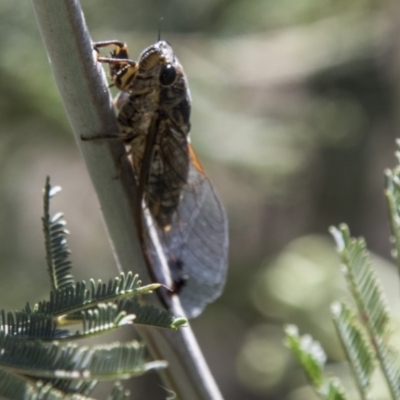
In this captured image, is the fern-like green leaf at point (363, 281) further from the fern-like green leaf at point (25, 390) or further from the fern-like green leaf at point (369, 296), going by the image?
the fern-like green leaf at point (25, 390)

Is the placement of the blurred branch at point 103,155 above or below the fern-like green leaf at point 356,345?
above

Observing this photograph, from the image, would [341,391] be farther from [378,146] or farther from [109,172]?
[378,146]

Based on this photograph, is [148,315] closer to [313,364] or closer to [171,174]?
[313,364]

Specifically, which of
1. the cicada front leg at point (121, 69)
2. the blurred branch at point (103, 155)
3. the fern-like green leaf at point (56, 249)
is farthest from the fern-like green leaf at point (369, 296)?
the cicada front leg at point (121, 69)

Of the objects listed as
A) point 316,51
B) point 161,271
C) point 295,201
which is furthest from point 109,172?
point 295,201

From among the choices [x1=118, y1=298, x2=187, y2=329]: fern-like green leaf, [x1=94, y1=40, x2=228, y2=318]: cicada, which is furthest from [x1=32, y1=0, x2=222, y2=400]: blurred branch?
[x1=118, y1=298, x2=187, y2=329]: fern-like green leaf

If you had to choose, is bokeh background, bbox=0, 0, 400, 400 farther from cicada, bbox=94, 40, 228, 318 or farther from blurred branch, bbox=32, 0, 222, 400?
blurred branch, bbox=32, 0, 222, 400
